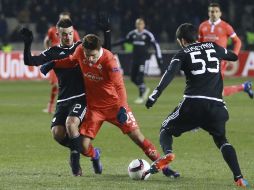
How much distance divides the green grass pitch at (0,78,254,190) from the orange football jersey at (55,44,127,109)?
36.4 inches

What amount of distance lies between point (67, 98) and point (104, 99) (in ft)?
2.19

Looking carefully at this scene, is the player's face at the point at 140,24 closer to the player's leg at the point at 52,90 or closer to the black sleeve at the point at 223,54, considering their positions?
the player's leg at the point at 52,90

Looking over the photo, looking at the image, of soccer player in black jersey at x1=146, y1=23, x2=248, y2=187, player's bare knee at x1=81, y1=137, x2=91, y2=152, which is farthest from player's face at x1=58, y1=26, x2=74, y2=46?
soccer player in black jersey at x1=146, y1=23, x2=248, y2=187

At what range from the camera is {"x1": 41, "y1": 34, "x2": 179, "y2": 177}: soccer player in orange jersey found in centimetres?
987

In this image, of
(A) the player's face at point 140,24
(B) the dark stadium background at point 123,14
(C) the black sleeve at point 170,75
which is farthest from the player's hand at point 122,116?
(B) the dark stadium background at point 123,14

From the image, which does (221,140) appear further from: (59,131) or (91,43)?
(59,131)

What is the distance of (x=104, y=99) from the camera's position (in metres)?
10.1

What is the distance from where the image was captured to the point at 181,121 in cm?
970

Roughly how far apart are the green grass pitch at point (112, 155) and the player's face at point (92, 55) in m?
1.42

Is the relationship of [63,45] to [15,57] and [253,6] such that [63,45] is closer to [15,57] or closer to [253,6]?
[15,57]

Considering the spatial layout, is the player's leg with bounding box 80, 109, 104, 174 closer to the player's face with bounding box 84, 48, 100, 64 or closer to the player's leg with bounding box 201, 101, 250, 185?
the player's face with bounding box 84, 48, 100, 64

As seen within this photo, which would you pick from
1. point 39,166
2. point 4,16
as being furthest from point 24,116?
point 4,16

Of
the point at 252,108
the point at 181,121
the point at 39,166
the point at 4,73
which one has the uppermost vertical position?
the point at 181,121

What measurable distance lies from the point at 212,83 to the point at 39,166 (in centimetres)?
292
